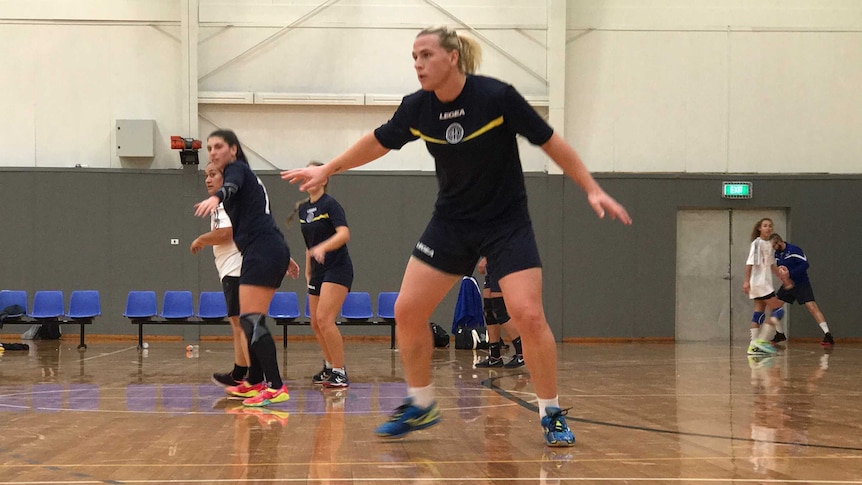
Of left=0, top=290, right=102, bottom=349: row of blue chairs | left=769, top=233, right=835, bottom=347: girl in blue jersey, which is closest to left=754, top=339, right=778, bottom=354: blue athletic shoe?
left=769, top=233, right=835, bottom=347: girl in blue jersey

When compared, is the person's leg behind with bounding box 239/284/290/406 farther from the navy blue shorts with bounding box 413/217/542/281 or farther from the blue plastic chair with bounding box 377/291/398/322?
the blue plastic chair with bounding box 377/291/398/322

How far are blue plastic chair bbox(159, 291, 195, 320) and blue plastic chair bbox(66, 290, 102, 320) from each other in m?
1.00

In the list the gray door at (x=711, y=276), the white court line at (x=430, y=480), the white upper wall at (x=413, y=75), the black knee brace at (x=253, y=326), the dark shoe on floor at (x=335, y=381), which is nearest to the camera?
the white court line at (x=430, y=480)

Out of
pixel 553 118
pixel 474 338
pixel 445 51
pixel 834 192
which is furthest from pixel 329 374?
pixel 834 192

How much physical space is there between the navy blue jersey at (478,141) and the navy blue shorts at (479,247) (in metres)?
0.05

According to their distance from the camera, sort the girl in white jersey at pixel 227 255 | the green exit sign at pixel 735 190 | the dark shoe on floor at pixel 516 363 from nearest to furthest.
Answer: the girl in white jersey at pixel 227 255 < the dark shoe on floor at pixel 516 363 < the green exit sign at pixel 735 190

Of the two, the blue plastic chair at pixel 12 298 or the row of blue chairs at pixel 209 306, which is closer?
the blue plastic chair at pixel 12 298

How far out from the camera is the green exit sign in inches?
602

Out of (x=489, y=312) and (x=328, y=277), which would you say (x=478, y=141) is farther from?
(x=489, y=312)

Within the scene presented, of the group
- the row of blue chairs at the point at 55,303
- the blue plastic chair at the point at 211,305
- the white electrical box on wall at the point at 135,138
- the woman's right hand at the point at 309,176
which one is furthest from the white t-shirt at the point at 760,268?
the white electrical box on wall at the point at 135,138

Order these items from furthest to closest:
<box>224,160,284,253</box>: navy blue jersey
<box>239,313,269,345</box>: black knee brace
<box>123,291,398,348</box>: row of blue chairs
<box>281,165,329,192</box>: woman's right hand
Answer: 1. <box>123,291,398,348</box>: row of blue chairs
2. <box>224,160,284,253</box>: navy blue jersey
3. <box>239,313,269,345</box>: black knee brace
4. <box>281,165,329,192</box>: woman's right hand

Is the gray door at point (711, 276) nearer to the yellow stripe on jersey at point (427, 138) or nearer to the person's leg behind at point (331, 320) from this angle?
the person's leg behind at point (331, 320)

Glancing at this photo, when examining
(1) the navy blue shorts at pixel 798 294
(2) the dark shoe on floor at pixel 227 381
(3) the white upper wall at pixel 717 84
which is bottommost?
(2) the dark shoe on floor at pixel 227 381

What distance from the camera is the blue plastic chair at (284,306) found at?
13078 millimetres
